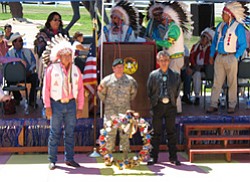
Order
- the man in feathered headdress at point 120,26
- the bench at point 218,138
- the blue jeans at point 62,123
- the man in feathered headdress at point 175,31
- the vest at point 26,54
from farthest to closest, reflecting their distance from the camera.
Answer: the vest at point 26,54 < the man in feathered headdress at point 120,26 < the man in feathered headdress at point 175,31 < the bench at point 218,138 < the blue jeans at point 62,123

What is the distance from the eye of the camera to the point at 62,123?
7.59 m

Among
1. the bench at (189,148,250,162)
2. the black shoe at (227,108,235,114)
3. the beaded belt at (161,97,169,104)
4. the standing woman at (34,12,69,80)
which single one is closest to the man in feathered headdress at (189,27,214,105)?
the black shoe at (227,108,235,114)

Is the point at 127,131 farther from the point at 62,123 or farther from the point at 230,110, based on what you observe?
the point at 230,110

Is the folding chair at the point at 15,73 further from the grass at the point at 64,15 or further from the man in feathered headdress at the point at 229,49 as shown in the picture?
the grass at the point at 64,15

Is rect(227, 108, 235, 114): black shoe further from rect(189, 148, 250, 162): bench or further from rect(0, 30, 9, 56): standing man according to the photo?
rect(0, 30, 9, 56): standing man

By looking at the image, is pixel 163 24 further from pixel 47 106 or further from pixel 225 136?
pixel 47 106

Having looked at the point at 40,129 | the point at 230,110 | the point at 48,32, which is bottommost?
the point at 40,129

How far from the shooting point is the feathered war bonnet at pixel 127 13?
30.0ft

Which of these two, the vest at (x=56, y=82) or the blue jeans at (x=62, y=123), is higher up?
the vest at (x=56, y=82)

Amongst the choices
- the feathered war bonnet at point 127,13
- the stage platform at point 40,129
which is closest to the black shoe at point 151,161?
the stage platform at point 40,129

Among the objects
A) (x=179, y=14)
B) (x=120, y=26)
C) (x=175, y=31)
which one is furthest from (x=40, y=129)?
(x=179, y=14)

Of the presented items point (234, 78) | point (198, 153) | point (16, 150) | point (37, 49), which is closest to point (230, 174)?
point (198, 153)

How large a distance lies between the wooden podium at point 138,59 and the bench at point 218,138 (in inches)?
31.2

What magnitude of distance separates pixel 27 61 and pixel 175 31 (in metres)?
3.01
